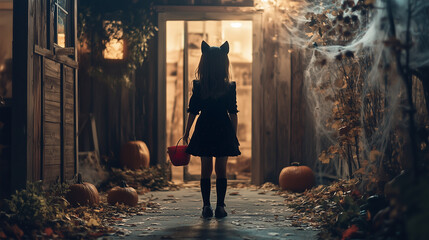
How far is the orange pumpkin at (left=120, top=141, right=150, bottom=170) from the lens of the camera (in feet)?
26.8

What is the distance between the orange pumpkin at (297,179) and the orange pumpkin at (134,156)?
6.94 ft

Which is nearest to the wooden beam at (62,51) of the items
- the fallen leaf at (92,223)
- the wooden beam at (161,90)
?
the fallen leaf at (92,223)

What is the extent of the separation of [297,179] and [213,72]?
292cm

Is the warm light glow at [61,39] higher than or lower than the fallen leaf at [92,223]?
higher

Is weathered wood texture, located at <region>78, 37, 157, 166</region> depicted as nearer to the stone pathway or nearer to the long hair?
the stone pathway

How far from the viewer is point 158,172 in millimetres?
8156

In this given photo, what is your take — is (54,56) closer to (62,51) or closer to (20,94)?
(62,51)

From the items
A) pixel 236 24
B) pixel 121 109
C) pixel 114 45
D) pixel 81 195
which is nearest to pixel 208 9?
pixel 114 45

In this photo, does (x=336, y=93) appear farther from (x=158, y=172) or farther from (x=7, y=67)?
(x=7, y=67)

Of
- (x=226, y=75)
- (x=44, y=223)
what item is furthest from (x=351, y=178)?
(x=44, y=223)

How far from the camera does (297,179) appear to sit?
7320 mm

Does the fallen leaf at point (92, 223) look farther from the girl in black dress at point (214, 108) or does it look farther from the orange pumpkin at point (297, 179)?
the orange pumpkin at point (297, 179)

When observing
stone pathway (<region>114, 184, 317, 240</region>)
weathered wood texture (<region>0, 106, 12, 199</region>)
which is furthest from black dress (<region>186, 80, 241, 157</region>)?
weathered wood texture (<region>0, 106, 12, 199</region>)

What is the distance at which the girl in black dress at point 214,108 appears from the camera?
4926mm
